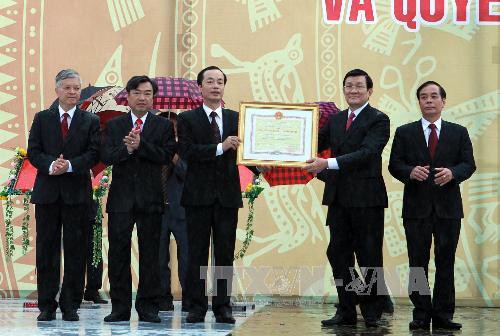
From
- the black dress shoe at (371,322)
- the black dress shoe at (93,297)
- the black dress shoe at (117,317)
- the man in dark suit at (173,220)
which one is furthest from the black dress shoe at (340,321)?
the black dress shoe at (93,297)

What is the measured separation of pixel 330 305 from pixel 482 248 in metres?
1.56

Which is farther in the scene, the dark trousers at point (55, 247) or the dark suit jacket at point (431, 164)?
the dark trousers at point (55, 247)

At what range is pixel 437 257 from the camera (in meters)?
6.66

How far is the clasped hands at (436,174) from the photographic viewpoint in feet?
21.2

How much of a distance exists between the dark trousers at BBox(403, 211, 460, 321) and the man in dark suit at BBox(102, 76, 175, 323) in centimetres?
179

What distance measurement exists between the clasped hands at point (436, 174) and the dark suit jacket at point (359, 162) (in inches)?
10.4

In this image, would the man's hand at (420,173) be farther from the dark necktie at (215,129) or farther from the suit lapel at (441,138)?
the dark necktie at (215,129)

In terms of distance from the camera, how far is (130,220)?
263 inches

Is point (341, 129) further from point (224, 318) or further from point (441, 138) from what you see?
point (224, 318)

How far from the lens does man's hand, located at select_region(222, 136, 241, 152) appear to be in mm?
6520

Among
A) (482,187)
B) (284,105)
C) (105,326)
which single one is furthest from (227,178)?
(482,187)

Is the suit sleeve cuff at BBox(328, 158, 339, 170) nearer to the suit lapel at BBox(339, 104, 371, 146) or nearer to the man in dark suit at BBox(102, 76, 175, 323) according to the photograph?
the suit lapel at BBox(339, 104, 371, 146)

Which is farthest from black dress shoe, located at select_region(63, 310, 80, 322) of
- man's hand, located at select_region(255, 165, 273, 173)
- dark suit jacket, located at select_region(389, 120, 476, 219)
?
dark suit jacket, located at select_region(389, 120, 476, 219)

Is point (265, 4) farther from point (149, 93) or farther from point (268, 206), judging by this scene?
point (149, 93)
